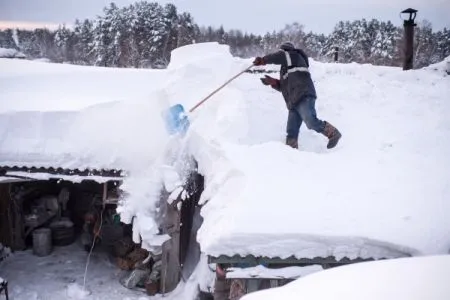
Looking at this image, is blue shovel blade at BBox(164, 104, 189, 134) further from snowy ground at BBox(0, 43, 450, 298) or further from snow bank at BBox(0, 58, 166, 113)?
snow bank at BBox(0, 58, 166, 113)

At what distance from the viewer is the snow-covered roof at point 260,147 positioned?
4.28 m

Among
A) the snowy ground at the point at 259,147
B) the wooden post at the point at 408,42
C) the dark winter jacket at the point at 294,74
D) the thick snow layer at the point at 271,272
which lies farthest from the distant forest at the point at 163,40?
the thick snow layer at the point at 271,272

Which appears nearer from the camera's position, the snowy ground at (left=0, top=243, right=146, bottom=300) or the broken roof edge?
the broken roof edge

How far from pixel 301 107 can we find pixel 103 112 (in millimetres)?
3672

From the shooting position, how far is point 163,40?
44.7 meters

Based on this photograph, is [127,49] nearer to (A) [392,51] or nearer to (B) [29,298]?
(A) [392,51]

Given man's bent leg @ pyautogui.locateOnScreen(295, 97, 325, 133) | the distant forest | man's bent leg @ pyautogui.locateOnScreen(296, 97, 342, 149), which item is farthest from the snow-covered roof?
the distant forest

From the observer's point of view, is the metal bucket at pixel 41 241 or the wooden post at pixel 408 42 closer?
the metal bucket at pixel 41 241

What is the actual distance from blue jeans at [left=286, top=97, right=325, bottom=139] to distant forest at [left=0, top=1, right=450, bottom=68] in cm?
3295

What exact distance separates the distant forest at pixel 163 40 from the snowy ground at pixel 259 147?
30.7 m

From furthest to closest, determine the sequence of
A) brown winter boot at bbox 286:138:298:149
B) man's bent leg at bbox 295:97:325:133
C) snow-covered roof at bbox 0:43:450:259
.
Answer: brown winter boot at bbox 286:138:298:149, man's bent leg at bbox 295:97:325:133, snow-covered roof at bbox 0:43:450:259

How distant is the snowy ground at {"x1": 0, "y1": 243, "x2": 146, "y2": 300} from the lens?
792 cm

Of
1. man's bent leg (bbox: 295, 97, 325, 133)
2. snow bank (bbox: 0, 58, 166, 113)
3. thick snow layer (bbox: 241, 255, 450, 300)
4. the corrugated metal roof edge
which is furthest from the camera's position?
snow bank (bbox: 0, 58, 166, 113)

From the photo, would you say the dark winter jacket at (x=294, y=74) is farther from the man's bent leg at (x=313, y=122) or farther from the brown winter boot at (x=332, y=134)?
the brown winter boot at (x=332, y=134)
